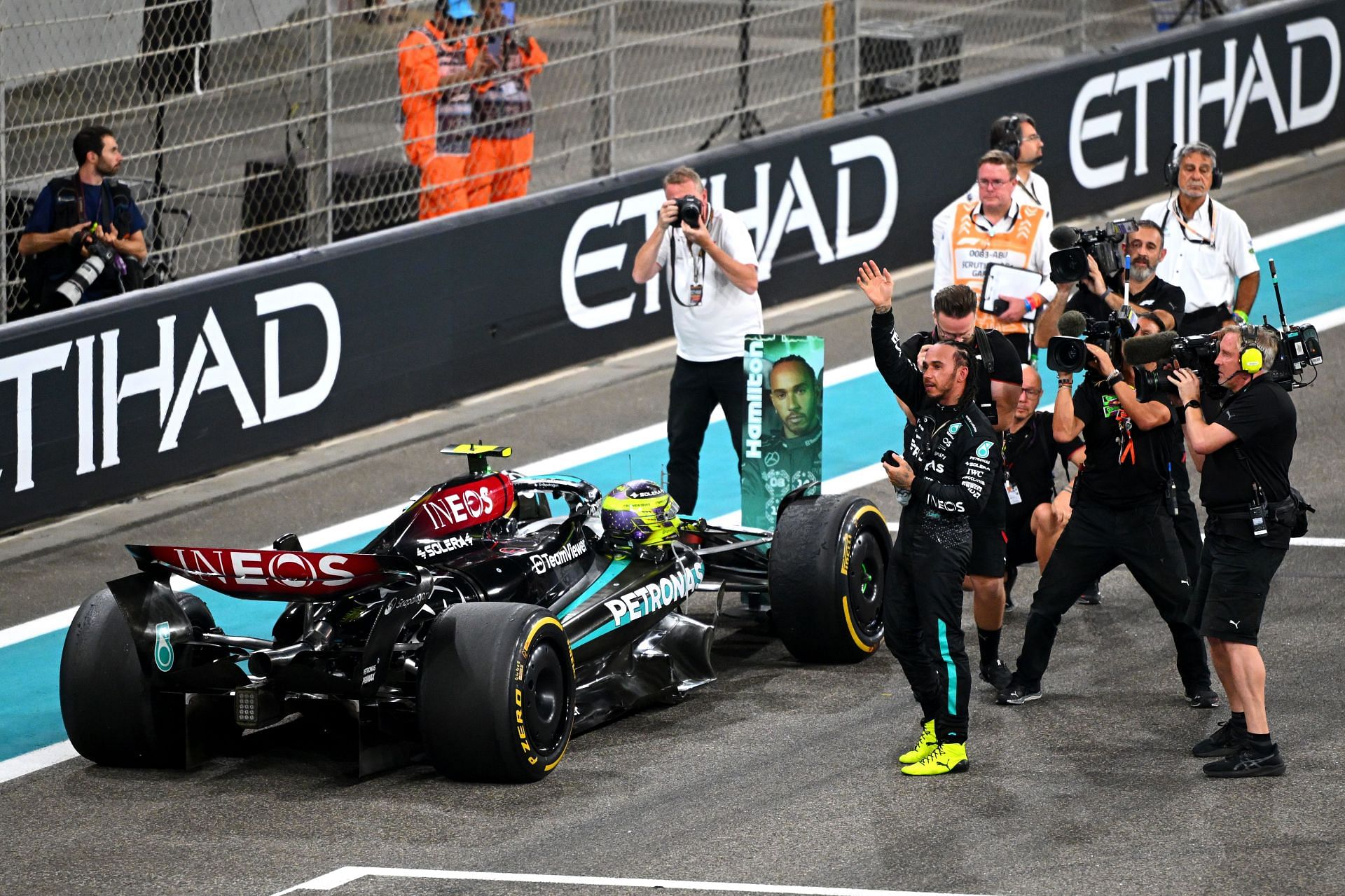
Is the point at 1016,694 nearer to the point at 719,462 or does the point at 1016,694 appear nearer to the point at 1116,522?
the point at 1116,522

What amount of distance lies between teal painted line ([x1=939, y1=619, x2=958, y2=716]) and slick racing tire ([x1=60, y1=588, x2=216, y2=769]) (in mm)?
3127

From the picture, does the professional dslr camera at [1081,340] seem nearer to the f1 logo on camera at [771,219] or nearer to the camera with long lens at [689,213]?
the camera with long lens at [689,213]

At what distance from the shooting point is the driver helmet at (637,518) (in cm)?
958

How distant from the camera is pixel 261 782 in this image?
28.8 feet

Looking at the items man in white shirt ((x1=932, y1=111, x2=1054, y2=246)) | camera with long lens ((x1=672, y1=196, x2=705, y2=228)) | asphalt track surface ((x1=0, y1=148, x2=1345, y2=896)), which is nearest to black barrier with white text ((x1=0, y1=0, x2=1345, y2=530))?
asphalt track surface ((x1=0, y1=148, x2=1345, y2=896))

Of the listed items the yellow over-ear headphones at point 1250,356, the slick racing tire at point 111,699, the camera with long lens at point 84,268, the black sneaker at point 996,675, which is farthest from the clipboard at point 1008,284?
the camera with long lens at point 84,268

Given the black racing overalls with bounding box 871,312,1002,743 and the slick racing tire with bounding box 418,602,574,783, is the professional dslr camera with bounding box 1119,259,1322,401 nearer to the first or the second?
the black racing overalls with bounding box 871,312,1002,743

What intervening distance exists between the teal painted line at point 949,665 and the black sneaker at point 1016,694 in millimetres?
920

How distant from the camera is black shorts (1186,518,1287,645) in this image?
28.2ft

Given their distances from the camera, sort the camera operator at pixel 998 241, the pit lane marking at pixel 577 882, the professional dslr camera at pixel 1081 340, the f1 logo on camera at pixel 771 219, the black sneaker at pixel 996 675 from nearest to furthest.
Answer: the pit lane marking at pixel 577 882, the professional dslr camera at pixel 1081 340, the black sneaker at pixel 996 675, the camera operator at pixel 998 241, the f1 logo on camera at pixel 771 219

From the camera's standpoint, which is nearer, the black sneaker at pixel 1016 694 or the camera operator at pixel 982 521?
the camera operator at pixel 982 521

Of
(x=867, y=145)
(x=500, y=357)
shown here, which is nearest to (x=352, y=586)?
(x=500, y=357)

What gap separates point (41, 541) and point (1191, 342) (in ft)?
22.1

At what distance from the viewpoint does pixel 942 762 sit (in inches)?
343
